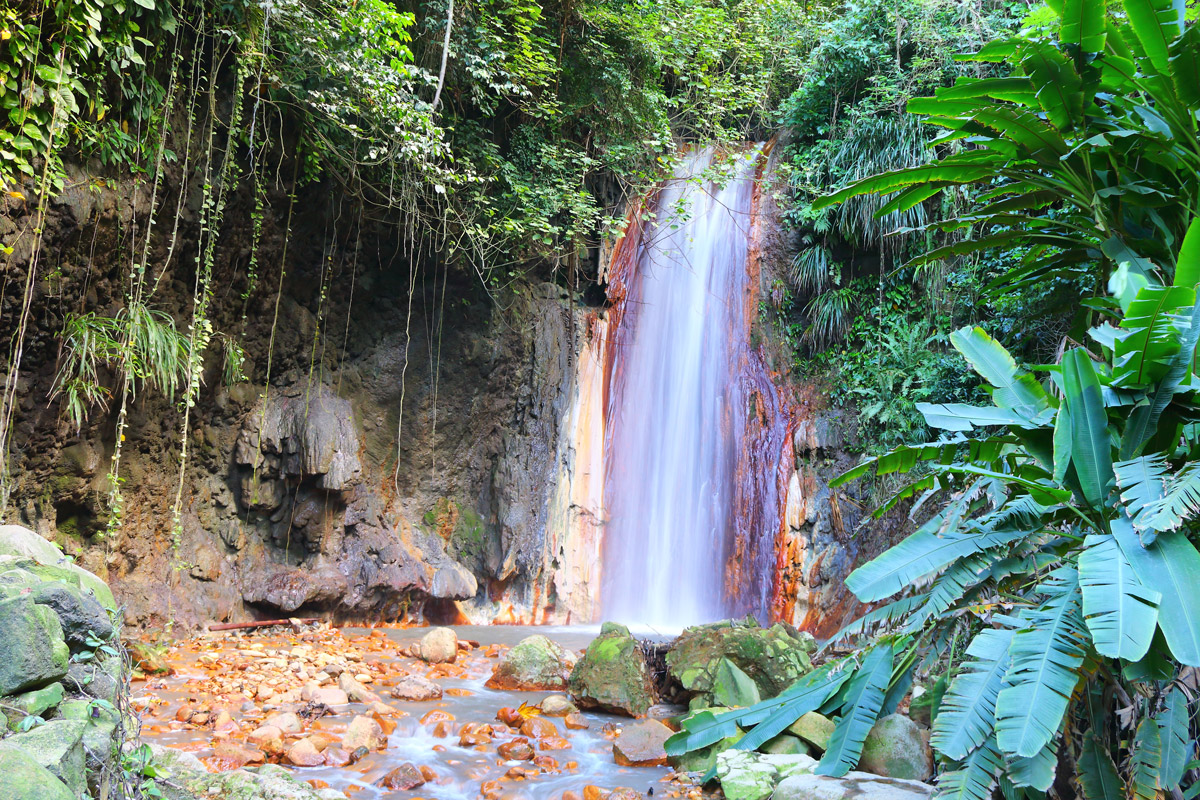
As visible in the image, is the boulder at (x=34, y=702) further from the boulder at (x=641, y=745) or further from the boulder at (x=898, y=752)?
the boulder at (x=898, y=752)

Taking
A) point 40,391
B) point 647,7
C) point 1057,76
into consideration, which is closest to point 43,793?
point 40,391

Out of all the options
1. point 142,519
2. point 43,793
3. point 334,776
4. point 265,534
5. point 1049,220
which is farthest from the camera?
point 265,534

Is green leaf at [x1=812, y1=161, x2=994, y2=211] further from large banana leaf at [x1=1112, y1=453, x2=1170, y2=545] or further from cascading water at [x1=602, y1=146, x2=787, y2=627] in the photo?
cascading water at [x1=602, y1=146, x2=787, y2=627]

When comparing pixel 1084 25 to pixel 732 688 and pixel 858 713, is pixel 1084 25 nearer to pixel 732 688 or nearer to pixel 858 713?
pixel 858 713

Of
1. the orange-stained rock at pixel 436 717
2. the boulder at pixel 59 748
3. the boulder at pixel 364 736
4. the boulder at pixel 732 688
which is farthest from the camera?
the boulder at pixel 732 688

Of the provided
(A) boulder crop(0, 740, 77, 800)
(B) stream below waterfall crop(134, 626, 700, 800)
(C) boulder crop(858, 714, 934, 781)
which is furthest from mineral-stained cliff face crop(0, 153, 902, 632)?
(C) boulder crop(858, 714, 934, 781)

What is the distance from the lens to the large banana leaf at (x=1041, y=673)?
8.47ft

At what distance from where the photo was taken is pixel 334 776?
4.50m

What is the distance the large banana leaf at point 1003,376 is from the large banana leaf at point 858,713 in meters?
1.47

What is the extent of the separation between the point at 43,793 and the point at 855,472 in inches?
164

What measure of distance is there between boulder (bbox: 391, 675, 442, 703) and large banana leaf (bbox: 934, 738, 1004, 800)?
4.29m

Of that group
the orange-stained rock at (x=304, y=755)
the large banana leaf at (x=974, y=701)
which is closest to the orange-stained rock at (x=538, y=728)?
the orange-stained rock at (x=304, y=755)

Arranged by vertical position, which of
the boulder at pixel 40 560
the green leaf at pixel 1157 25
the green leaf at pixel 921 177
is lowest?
the boulder at pixel 40 560

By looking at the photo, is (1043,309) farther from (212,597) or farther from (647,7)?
(212,597)
